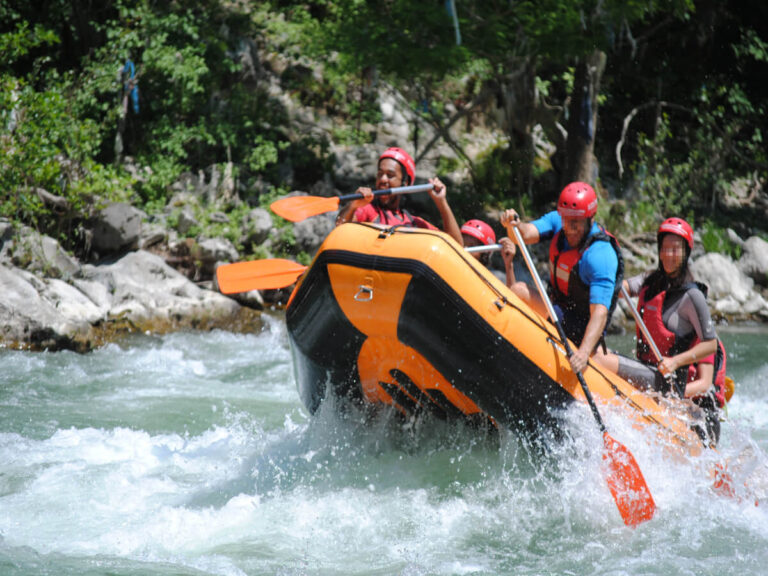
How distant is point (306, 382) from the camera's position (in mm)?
4027

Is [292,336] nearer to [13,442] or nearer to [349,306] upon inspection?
[349,306]

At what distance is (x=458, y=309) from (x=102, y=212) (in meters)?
6.01

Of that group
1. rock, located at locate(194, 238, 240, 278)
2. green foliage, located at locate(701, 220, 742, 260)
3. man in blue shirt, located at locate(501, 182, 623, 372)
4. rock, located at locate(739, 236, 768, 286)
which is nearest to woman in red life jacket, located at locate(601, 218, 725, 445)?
man in blue shirt, located at locate(501, 182, 623, 372)

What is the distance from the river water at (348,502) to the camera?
3121 millimetres

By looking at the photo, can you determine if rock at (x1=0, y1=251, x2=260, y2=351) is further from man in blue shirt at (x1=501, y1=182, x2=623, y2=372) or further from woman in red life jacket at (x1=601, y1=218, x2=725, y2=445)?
woman in red life jacket at (x1=601, y1=218, x2=725, y2=445)

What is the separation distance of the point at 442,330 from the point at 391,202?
1.09 metres

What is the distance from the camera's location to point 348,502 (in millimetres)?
3697

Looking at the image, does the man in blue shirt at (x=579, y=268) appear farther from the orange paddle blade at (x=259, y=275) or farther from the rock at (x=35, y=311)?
the rock at (x=35, y=311)

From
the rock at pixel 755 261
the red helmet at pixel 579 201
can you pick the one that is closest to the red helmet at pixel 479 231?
the red helmet at pixel 579 201

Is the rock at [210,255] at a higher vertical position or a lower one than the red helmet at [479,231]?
lower

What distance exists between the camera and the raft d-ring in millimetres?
3447

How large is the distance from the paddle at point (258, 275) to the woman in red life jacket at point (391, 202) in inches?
17.5

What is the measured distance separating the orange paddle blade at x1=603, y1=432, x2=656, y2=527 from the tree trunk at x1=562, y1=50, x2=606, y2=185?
7.63 meters

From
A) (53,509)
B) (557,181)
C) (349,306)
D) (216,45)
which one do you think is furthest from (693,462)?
(216,45)
